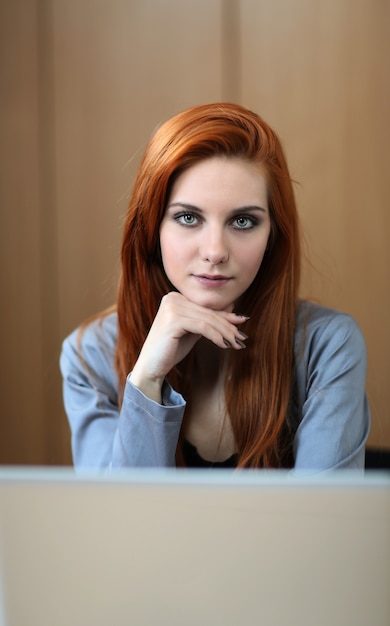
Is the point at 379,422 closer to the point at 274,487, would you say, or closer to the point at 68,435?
the point at 68,435

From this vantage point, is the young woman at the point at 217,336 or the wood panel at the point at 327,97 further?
the wood panel at the point at 327,97

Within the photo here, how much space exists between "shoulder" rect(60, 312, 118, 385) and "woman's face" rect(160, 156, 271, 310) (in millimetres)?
181

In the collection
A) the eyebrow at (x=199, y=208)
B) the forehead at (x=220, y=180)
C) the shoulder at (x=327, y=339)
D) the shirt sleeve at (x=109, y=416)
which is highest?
the forehead at (x=220, y=180)

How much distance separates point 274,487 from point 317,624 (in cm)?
9

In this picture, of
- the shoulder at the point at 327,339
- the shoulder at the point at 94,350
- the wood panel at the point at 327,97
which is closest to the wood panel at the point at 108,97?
the wood panel at the point at 327,97

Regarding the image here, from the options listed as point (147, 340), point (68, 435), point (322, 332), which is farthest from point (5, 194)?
point (322, 332)

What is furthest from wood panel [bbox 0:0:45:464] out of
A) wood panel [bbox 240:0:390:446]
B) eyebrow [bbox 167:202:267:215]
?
eyebrow [bbox 167:202:267:215]

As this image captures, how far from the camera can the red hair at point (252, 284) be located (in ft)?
3.53

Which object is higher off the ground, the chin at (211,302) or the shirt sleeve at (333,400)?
the chin at (211,302)

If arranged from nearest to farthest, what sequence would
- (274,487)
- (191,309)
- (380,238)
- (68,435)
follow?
(274,487) → (191,309) → (380,238) → (68,435)

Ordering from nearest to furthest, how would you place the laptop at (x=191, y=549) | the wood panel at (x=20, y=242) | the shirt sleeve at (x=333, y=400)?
the laptop at (x=191, y=549) → the shirt sleeve at (x=333, y=400) → the wood panel at (x=20, y=242)

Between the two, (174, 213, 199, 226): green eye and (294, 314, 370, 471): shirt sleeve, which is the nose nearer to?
(174, 213, 199, 226): green eye

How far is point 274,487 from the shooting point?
0.38 meters

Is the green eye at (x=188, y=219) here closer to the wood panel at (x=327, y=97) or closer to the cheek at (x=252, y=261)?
the cheek at (x=252, y=261)
